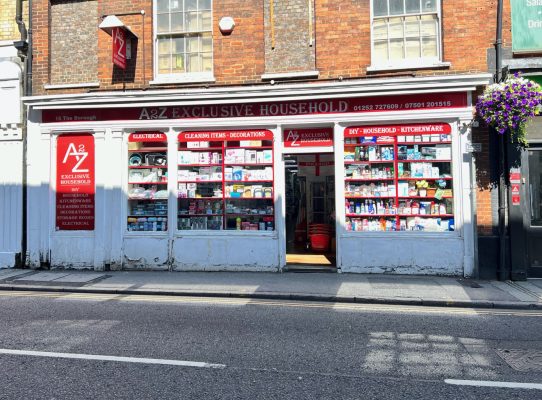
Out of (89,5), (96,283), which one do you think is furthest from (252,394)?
(89,5)

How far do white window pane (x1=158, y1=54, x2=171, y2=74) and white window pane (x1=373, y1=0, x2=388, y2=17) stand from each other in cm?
513

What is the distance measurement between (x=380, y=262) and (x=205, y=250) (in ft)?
13.4

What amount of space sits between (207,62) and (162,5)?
186 centimetres

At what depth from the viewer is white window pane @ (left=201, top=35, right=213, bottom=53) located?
33.5 ft

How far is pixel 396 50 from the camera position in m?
9.55

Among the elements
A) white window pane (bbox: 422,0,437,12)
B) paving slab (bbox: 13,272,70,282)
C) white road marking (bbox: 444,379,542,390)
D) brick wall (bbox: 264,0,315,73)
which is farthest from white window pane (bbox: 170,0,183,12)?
white road marking (bbox: 444,379,542,390)

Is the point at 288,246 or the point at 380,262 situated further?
the point at 288,246

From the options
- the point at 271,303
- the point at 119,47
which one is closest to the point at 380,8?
the point at 119,47

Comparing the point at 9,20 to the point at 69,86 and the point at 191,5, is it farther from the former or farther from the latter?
the point at 191,5

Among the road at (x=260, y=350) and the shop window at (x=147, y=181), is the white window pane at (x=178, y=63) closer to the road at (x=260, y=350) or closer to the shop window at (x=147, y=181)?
the shop window at (x=147, y=181)

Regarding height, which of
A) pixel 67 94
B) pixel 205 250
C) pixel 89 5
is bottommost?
pixel 205 250

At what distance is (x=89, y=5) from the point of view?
1062 cm

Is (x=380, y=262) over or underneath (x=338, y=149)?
underneath

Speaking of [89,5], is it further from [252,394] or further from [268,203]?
[252,394]
